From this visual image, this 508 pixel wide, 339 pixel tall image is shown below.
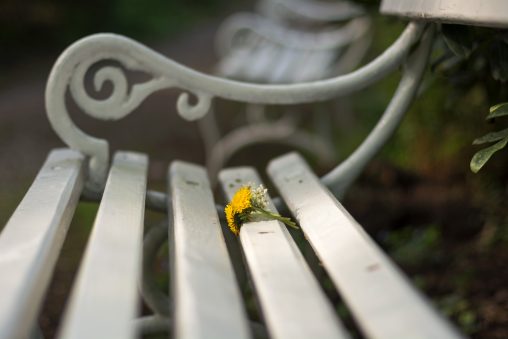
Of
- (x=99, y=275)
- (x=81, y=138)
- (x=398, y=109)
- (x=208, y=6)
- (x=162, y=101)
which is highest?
(x=208, y=6)

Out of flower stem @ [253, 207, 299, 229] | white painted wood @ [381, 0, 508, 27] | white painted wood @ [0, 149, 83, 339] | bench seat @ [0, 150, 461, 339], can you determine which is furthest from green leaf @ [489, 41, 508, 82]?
white painted wood @ [0, 149, 83, 339]

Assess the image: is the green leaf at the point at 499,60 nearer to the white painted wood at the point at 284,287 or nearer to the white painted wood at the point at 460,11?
the white painted wood at the point at 460,11

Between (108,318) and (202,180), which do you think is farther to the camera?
(202,180)

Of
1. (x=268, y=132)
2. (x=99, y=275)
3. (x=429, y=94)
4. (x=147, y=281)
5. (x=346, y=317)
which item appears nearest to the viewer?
(x=99, y=275)

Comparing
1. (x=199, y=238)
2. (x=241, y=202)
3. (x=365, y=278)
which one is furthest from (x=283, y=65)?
(x=365, y=278)

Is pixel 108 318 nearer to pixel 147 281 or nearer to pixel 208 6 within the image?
pixel 147 281

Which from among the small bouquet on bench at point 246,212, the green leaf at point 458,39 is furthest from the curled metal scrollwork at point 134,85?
the small bouquet on bench at point 246,212

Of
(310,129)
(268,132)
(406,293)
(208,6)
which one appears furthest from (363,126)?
(208,6)
